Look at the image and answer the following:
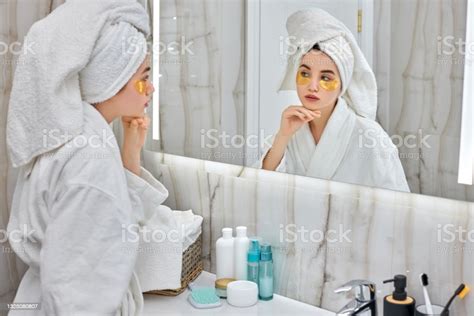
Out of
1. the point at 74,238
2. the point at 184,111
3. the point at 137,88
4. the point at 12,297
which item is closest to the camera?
the point at 74,238

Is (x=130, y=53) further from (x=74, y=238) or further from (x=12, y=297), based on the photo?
(x=12, y=297)

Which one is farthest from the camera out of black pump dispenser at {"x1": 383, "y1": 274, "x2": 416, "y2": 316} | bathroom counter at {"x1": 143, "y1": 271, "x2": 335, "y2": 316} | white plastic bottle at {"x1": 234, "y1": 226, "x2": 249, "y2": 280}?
white plastic bottle at {"x1": 234, "y1": 226, "x2": 249, "y2": 280}

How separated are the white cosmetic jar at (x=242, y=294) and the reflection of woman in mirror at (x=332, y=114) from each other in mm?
324

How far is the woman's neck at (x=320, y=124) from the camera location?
1399 mm

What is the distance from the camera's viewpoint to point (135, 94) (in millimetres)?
1436

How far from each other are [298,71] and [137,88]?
0.41 meters

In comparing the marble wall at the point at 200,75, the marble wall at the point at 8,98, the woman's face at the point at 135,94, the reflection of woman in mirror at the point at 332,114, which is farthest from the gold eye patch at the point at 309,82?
the marble wall at the point at 8,98

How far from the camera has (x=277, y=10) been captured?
1492 millimetres

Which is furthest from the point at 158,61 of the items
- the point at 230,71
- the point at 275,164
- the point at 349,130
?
the point at 349,130

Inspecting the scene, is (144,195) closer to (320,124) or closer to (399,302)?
(320,124)

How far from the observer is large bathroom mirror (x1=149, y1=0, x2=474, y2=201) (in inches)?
47.4

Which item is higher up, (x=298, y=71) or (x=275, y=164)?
(x=298, y=71)

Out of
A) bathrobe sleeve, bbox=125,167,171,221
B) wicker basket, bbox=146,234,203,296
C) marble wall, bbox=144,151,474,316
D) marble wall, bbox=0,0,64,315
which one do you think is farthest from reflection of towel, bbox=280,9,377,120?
marble wall, bbox=0,0,64,315

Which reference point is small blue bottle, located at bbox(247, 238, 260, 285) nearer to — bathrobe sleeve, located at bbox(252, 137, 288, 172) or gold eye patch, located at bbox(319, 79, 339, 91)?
bathrobe sleeve, located at bbox(252, 137, 288, 172)
